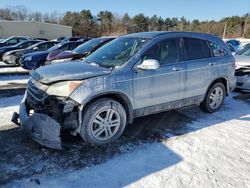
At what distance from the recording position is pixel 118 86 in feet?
14.9

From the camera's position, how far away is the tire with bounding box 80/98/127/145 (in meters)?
4.35

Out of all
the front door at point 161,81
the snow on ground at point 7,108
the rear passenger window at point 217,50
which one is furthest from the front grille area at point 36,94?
the rear passenger window at point 217,50

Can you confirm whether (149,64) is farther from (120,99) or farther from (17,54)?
(17,54)

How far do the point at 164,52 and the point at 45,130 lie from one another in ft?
8.31

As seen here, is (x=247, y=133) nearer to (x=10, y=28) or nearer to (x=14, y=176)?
(x=14, y=176)

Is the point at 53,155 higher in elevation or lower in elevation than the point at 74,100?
lower

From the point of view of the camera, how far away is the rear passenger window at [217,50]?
244 inches

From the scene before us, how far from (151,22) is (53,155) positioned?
282 ft

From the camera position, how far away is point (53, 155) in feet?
13.6

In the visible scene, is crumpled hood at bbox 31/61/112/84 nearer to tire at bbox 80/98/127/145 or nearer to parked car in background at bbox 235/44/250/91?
tire at bbox 80/98/127/145

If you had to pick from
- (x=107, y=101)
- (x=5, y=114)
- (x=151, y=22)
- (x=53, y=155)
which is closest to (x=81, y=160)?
(x=53, y=155)

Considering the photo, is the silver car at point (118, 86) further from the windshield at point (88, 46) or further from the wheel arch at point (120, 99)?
the windshield at point (88, 46)

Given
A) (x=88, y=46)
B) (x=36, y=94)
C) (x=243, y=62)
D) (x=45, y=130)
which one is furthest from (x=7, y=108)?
(x=243, y=62)

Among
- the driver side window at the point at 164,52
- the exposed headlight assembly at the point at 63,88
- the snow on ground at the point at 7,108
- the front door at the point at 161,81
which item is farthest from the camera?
the snow on ground at the point at 7,108
